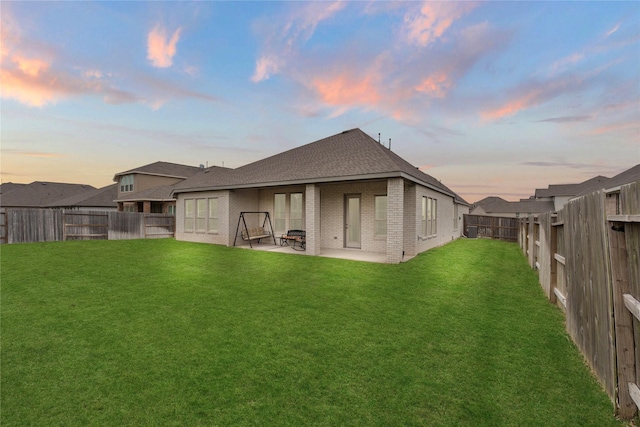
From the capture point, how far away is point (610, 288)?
2.83 meters

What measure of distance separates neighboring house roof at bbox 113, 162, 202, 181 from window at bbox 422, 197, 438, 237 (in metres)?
32.7

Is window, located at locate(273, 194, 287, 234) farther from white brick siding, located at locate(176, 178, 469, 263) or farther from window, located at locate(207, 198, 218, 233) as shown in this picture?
window, located at locate(207, 198, 218, 233)

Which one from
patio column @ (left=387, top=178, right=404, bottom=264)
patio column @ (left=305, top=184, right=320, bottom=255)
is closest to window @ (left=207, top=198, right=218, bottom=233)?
patio column @ (left=305, top=184, right=320, bottom=255)

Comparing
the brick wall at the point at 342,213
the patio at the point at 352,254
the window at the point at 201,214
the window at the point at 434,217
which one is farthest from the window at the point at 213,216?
the window at the point at 434,217

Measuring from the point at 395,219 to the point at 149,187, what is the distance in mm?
33477

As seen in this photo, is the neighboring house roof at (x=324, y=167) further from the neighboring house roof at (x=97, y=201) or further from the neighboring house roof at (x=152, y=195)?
the neighboring house roof at (x=97, y=201)

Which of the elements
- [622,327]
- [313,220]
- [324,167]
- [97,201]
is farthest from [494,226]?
[97,201]

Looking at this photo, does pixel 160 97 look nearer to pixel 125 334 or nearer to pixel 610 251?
pixel 125 334

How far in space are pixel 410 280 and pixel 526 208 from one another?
219 ft

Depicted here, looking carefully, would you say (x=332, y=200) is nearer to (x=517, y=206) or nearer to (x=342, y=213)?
(x=342, y=213)

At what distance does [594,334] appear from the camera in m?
3.32

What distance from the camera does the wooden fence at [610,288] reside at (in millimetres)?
2475

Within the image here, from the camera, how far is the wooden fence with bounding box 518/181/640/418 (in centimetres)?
247

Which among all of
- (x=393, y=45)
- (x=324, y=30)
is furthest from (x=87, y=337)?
(x=393, y=45)
